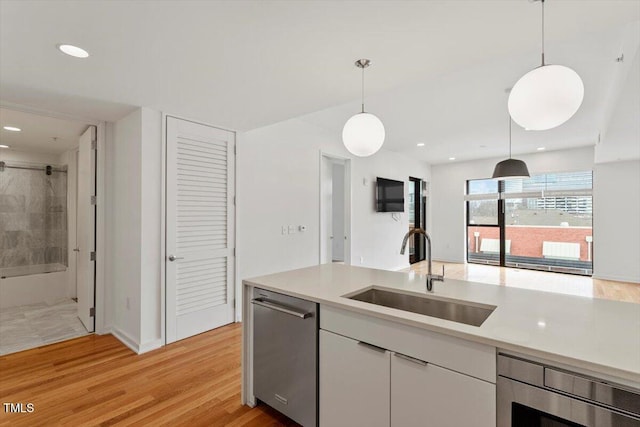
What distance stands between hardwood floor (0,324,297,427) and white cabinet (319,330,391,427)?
21.0 inches

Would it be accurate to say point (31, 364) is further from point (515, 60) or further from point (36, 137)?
point (515, 60)

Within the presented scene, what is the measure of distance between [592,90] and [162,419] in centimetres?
508

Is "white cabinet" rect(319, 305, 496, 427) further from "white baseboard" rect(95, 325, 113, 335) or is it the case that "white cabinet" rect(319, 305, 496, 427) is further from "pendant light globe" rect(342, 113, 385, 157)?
"white baseboard" rect(95, 325, 113, 335)

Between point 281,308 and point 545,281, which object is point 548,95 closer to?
point 281,308

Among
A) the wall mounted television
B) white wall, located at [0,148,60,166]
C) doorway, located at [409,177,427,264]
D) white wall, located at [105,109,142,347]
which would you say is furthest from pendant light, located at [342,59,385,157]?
doorway, located at [409,177,427,264]

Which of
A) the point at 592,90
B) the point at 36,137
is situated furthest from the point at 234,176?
the point at 592,90

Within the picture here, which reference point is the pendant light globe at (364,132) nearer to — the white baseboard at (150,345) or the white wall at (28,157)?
the white baseboard at (150,345)

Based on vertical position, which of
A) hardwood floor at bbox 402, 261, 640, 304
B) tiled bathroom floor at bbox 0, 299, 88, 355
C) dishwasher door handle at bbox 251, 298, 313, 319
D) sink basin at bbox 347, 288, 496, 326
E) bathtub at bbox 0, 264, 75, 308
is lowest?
tiled bathroom floor at bbox 0, 299, 88, 355

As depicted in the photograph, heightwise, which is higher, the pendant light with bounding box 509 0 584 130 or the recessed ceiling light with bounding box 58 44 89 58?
the recessed ceiling light with bounding box 58 44 89 58

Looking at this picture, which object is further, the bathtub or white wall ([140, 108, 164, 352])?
the bathtub

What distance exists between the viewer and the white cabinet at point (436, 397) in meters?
1.16

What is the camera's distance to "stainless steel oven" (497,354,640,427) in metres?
0.93

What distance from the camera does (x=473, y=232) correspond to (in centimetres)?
798

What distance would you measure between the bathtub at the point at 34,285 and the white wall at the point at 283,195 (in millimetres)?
3076
